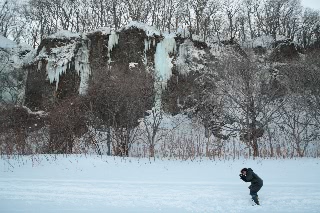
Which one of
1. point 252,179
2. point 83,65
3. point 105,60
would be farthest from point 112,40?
point 252,179

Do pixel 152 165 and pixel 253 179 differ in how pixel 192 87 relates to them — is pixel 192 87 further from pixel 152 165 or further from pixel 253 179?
pixel 253 179

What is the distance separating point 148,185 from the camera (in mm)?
9844

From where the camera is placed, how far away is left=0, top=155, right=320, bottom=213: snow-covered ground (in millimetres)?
7793

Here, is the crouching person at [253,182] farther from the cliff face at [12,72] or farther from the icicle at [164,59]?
the cliff face at [12,72]

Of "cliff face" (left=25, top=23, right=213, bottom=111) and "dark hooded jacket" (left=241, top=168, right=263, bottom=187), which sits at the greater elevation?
"cliff face" (left=25, top=23, right=213, bottom=111)

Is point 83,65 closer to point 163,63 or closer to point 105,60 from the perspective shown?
point 105,60

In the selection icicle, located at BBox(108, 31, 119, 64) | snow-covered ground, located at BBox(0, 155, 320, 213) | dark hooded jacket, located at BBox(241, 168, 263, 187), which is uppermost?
icicle, located at BBox(108, 31, 119, 64)

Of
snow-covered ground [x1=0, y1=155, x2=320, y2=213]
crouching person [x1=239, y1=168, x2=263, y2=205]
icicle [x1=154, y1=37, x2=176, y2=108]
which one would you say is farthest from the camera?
icicle [x1=154, y1=37, x2=176, y2=108]

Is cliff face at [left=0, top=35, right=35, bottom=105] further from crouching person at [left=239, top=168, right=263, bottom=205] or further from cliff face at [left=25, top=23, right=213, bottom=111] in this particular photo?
crouching person at [left=239, top=168, right=263, bottom=205]

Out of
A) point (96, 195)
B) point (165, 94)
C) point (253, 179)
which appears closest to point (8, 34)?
point (165, 94)

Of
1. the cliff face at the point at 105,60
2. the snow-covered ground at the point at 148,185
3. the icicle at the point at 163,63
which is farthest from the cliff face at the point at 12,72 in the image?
the snow-covered ground at the point at 148,185

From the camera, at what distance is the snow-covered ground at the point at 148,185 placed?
7793mm

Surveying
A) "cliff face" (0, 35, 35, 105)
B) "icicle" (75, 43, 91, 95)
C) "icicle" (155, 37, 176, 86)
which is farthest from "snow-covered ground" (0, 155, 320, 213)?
"cliff face" (0, 35, 35, 105)

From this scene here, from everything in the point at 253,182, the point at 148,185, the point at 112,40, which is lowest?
the point at 148,185
